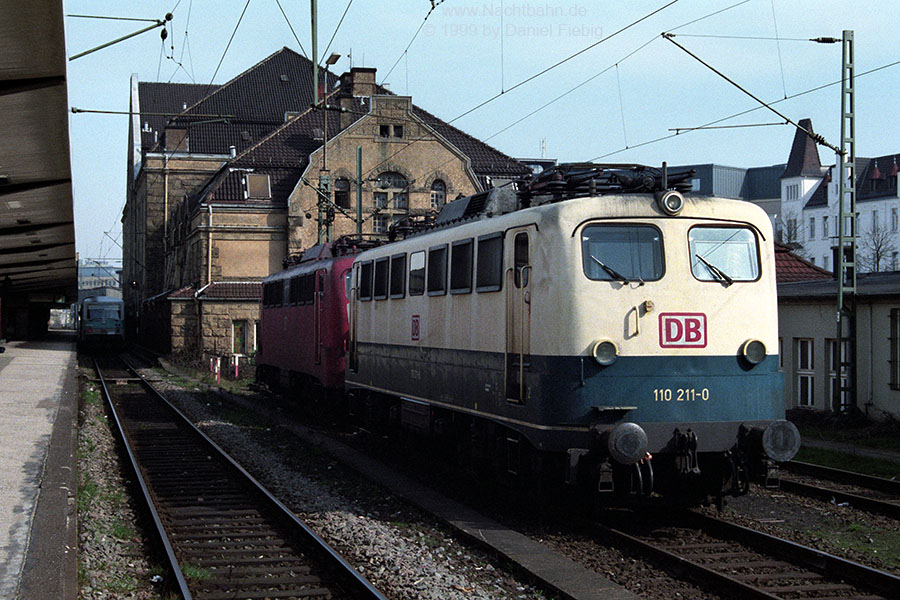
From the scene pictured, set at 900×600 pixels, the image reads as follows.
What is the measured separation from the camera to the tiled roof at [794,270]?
28.5 metres

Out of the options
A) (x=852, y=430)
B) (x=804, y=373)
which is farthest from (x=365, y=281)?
(x=804, y=373)

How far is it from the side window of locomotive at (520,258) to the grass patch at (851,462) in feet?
21.3

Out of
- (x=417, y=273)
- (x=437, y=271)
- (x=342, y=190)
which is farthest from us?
(x=342, y=190)

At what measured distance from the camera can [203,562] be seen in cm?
938

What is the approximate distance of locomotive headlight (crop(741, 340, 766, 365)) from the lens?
33.3 ft

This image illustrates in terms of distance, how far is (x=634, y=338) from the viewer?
391 inches

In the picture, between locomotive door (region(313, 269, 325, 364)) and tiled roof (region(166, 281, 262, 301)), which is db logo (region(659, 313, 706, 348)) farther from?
tiled roof (region(166, 281, 262, 301))

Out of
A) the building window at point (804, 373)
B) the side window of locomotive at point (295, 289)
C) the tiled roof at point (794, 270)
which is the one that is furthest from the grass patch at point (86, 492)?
the tiled roof at point (794, 270)

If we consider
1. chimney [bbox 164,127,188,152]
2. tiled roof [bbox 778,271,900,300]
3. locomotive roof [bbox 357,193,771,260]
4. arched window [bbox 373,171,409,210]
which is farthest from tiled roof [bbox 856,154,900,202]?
locomotive roof [bbox 357,193,771,260]

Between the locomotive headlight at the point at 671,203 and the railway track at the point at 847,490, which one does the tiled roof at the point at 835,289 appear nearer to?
the railway track at the point at 847,490

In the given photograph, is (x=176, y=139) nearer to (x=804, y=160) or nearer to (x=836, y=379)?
(x=836, y=379)

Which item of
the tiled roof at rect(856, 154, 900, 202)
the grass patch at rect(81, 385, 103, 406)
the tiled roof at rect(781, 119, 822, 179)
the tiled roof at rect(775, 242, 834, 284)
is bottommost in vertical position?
the grass patch at rect(81, 385, 103, 406)

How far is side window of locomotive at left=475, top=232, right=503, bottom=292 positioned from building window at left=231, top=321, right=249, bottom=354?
3493 cm

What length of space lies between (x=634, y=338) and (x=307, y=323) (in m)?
13.1
